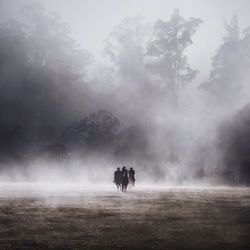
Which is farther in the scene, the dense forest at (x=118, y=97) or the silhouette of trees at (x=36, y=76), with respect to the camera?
the silhouette of trees at (x=36, y=76)

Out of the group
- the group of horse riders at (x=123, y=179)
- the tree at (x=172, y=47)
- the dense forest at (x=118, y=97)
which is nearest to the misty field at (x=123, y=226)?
the group of horse riders at (x=123, y=179)

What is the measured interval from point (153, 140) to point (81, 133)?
927cm

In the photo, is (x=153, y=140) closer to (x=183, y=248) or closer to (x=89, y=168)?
(x=89, y=168)

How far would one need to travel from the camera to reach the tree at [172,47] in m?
67.6

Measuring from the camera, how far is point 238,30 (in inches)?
2921

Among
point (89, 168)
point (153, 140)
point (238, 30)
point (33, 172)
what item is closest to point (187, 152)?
point (153, 140)

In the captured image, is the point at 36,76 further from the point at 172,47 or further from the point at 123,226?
the point at 123,226

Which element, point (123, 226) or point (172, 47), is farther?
point (172, 47)

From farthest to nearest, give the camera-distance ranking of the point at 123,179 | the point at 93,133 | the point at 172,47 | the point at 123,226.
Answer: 1. the point at 172,47
2. the point at 93,133
3. the point at 123,179
4. the point at 123,226

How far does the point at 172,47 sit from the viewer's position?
68.1m

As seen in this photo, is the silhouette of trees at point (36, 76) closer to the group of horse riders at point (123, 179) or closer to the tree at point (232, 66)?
the tree at point (232, 66)

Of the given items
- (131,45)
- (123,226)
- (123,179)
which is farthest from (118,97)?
(123,226)

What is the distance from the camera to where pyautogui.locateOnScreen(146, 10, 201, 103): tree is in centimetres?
6762

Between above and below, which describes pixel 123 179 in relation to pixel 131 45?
below
